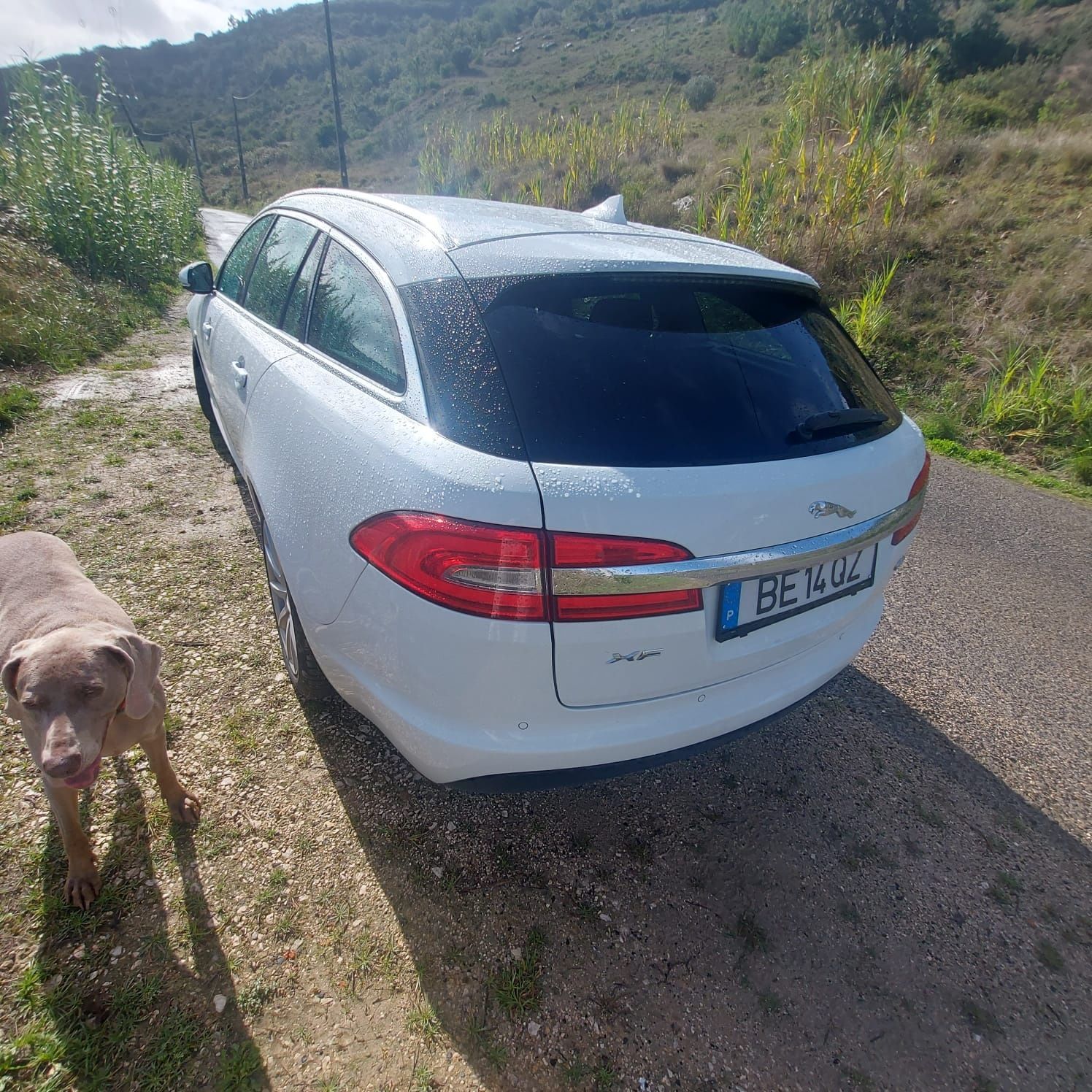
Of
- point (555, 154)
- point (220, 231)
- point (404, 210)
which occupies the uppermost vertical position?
point (555, 154)

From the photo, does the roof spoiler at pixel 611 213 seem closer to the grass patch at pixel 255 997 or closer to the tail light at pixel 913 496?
the tail light at pixel 913 496

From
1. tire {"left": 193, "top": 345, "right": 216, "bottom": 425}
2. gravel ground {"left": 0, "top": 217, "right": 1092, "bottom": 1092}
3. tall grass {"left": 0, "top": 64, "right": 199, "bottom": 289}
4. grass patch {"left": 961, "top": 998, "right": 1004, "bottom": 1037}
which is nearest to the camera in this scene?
gravel ground {"left": 0, "top": 217, "right": 1092, "bottom": 1092}

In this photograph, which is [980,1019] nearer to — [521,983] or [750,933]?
[750,933]

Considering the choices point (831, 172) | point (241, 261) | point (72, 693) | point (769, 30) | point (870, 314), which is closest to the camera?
point (72, 693)

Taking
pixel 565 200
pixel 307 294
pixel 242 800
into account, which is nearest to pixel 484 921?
pixel 242 800

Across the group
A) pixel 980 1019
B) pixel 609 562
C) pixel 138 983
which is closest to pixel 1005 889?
pixel 980 1019

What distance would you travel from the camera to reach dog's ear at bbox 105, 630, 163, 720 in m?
1.71

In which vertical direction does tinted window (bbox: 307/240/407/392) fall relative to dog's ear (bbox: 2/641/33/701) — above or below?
above

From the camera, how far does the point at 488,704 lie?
152 centimetres

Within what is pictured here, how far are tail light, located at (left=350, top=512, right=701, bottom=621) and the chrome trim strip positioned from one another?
2 centimetres

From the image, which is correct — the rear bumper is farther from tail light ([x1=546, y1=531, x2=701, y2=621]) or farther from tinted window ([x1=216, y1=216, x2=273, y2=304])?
tinted window ([x1=216, y1=216, x2=273, y2=304])

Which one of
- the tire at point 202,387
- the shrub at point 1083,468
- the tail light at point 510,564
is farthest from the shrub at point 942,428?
the tire at point 202,387

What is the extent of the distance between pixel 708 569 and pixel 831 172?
926cm

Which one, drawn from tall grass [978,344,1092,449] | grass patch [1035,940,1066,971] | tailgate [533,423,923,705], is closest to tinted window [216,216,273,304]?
tailgate [533,423,923,705]
